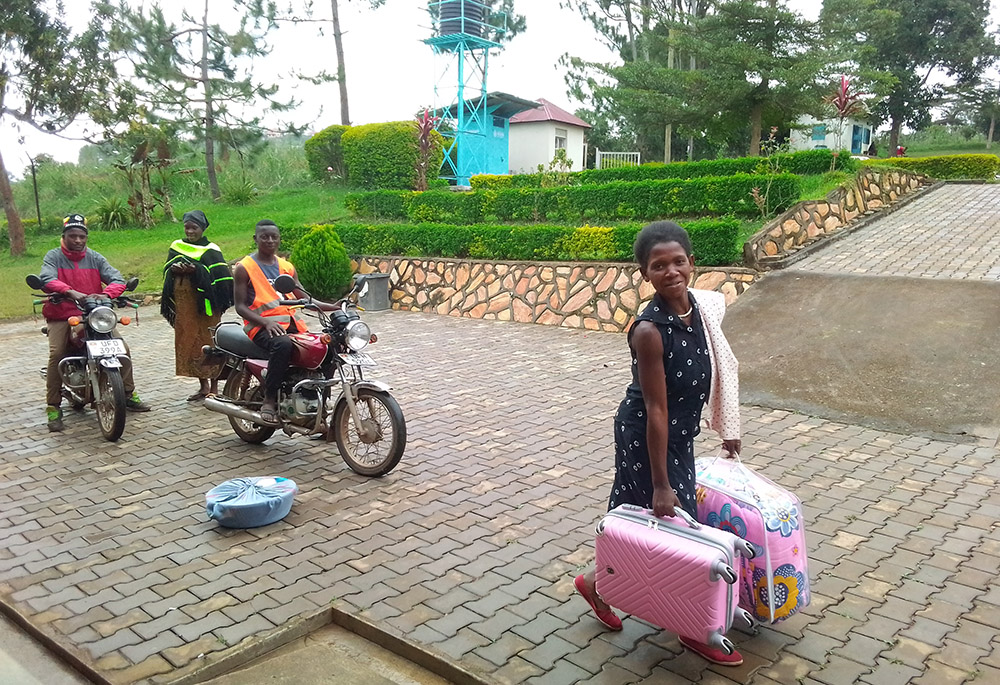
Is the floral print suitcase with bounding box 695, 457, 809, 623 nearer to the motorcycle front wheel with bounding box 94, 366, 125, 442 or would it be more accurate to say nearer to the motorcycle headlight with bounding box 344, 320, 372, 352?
the motorcycle headlight with bounding box 344, 320, 372, 352

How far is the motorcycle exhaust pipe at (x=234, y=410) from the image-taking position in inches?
214

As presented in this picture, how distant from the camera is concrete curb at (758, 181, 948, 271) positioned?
10.2 meters

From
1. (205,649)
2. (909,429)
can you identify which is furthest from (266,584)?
(909,429)

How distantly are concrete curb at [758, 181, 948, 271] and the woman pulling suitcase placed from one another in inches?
304

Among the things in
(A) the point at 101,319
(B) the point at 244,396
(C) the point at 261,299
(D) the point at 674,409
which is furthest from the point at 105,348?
(D) the point at 674,409

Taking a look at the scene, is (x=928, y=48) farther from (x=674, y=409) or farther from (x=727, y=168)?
(x=674, y=409)

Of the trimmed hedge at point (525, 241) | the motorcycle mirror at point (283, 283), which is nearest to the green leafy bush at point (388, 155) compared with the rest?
the trimmed hedge at point (525, 241)

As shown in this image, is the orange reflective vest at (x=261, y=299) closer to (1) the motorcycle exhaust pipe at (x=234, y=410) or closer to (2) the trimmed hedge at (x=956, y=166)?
(1) the motorcycle exhaust pipe at (x=234, y=410)

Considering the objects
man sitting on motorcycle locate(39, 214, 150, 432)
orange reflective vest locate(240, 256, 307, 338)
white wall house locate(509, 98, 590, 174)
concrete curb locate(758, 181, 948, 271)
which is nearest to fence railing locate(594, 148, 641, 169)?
white wall house locate(509, 98, 590, 174)

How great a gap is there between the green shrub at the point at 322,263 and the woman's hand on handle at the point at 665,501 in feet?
36.3

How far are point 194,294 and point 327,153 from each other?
1841cm

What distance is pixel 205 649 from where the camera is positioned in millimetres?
3086

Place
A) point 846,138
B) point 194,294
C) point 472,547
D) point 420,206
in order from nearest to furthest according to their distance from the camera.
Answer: point 472,547 < point 194,294 < point 420,206 < point 846,138

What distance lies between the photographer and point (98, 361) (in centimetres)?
610
